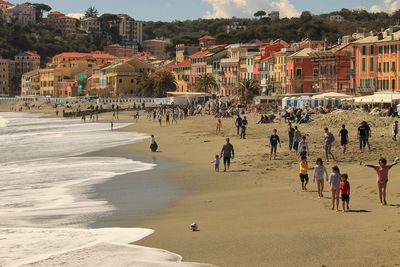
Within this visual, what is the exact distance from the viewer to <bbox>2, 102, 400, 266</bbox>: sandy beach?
11133 mm

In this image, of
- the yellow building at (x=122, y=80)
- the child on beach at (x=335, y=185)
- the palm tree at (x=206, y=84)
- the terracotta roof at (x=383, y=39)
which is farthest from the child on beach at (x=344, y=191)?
the yellow building at (x=122, y=80)

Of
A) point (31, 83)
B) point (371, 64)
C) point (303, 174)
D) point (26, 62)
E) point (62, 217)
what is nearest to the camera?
point (62, 217)

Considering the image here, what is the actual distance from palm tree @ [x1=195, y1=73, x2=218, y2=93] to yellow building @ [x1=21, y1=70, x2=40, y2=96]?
68.8m

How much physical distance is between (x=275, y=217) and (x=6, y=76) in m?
174

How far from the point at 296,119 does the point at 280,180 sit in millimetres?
22463

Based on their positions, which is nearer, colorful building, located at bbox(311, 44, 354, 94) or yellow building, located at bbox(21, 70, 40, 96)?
colorful building, located at bbox(311, 44, 354, 94)

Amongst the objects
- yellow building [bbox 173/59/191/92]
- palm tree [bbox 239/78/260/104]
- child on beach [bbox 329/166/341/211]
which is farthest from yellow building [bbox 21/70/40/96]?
child on beach [bbox 329/166/341/211]

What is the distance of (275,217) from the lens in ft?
47.4

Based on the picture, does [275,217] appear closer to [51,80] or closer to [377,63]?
[377,63]

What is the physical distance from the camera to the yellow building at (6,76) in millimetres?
179375

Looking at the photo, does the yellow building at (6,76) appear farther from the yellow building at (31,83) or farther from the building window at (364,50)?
the building window at (364,50)

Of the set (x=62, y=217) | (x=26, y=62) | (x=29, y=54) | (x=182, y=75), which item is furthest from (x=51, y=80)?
(x=62, y=217)

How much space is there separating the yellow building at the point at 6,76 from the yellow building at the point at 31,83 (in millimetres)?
9071

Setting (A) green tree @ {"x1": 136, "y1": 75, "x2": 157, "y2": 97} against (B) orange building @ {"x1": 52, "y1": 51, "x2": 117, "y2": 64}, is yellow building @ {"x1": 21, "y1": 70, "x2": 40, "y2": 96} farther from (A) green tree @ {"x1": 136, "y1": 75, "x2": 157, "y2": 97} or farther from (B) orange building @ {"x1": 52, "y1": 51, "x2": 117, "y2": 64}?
(A) green tree @ {"x1": 136, "y1": 75, "x2": 157, "y2": 97}
